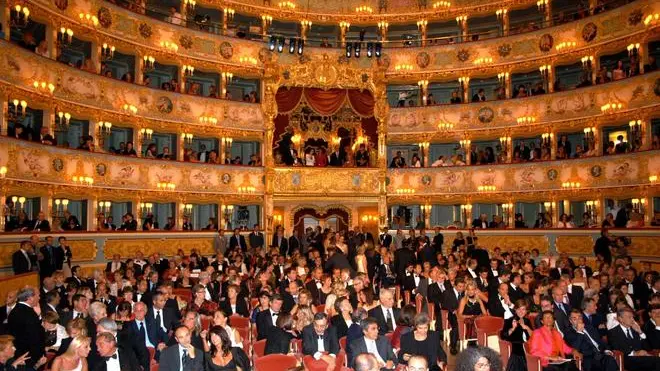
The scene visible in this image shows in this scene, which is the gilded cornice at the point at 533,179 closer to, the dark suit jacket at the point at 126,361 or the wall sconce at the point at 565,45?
the wall sconce at the point at 565,45

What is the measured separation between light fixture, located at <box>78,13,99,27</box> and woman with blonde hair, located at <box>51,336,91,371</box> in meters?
20.8

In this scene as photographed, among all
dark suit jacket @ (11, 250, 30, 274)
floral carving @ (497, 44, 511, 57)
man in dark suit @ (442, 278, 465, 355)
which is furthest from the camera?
floral carving @ (497, 44, 511, 57)

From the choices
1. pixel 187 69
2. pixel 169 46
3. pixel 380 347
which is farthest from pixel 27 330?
pixel 187 69

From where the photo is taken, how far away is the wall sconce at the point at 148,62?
28.9 metres

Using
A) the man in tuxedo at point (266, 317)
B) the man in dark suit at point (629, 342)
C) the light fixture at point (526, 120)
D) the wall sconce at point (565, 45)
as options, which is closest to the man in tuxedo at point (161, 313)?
the man in tuxedo at point (266, 317)

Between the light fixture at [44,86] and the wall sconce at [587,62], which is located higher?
the wall sconce at [587,62]

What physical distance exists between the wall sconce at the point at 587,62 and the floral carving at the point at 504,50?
11.8ft

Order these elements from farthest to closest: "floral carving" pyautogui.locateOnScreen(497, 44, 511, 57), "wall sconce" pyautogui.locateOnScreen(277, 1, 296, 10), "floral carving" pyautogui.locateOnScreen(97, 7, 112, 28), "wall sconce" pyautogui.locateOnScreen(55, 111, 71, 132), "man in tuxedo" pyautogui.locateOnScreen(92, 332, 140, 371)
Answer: "wall sconce" pyautogui.locateOnScreen(277, 1, 296, 10) → "floral carving" pyautogui.locateOnScreen(497, 44, 511, 57) → "floral carving" pyautogui.locateOnScreen(97, 7, 112, 28) → "wall sconce" pyautogui.locateOnScreen(55, 111, 71, 132) → "man in tuxedo" pyautogui.locateOnScreen(92, 332, 140, 371)

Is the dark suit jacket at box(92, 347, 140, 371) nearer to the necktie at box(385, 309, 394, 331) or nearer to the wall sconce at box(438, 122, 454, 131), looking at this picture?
the necktie at box(385, 309, 394, 331)

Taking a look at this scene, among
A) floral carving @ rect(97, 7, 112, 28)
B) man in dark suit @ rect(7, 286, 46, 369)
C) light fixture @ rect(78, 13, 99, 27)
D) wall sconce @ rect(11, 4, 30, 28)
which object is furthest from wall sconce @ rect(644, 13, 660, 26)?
man in dark suit @ rect(7, 286, 46, 369)

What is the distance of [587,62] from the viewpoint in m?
29.1

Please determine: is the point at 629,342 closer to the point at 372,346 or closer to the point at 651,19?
the point at 372,346

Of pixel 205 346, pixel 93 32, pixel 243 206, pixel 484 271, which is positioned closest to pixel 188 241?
pixel 243 206

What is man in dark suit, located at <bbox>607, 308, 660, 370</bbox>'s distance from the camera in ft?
32.3
